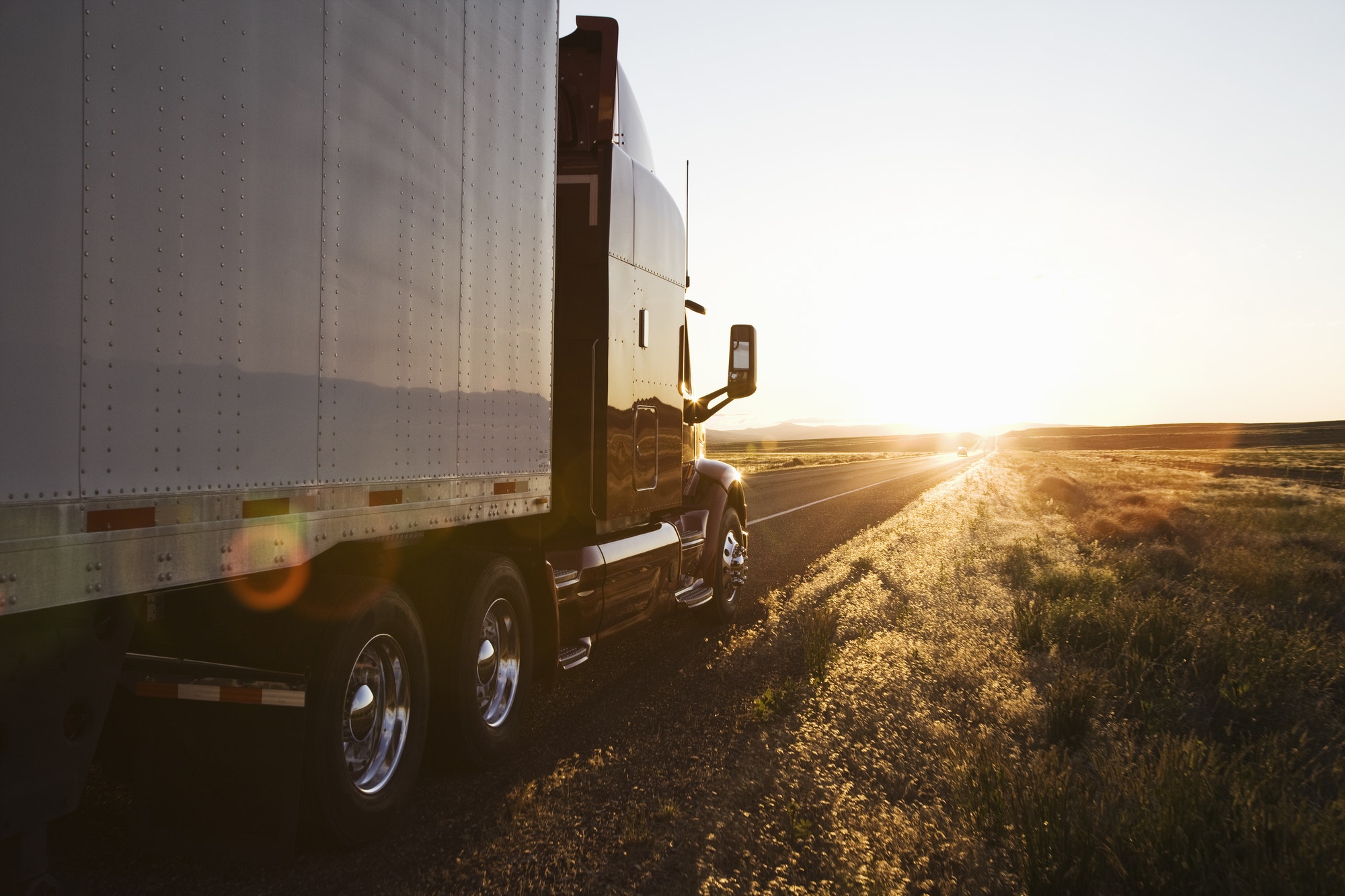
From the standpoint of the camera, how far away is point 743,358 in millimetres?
7711

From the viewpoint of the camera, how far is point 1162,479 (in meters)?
35.7

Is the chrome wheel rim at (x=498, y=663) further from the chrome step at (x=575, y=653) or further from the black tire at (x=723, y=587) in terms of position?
the black tire at (x=723, y=587)

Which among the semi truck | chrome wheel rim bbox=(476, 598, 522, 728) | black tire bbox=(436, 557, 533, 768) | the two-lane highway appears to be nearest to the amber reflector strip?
the semi truck

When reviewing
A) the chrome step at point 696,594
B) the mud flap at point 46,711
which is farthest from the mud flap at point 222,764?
the chrome step at point 696,594

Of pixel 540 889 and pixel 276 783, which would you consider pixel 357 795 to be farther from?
pixel 540 889

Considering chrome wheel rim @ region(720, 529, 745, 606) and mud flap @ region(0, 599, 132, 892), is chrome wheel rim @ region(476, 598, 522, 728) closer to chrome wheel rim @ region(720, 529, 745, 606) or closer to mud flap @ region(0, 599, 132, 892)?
mud flap @ region(0, 599, 132, 892)

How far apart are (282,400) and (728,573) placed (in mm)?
5787

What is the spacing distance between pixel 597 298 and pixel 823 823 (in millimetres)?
3326

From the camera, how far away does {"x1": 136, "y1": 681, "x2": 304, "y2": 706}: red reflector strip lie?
3.05m

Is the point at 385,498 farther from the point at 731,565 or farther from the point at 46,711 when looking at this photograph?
the point at 731,565

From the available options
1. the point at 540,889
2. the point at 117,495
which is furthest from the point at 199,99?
the point at 540,889

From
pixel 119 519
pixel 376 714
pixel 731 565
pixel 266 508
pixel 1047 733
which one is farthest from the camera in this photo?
pixel 731 565

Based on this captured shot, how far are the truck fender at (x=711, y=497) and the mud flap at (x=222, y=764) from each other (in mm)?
4806

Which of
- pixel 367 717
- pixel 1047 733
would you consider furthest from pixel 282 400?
pixel 1047 733
